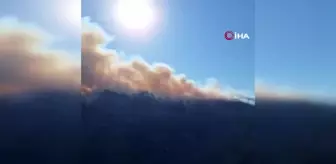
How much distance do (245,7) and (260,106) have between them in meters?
0.54

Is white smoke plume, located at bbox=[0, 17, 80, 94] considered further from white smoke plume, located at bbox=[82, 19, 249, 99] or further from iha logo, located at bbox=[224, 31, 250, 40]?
iha logo, located at bbox=[224, 31, 250, 40]

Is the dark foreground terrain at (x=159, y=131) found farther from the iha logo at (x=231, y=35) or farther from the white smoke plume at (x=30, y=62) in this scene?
the iha logo at (x=231, y=35)

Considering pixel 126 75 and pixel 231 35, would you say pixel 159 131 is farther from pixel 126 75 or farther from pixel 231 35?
pixel 231 35

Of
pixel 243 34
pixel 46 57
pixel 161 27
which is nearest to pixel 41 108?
pixel 46 57

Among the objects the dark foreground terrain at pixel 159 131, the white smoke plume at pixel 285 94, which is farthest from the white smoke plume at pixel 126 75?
the white smoke plume at pixel 285 94

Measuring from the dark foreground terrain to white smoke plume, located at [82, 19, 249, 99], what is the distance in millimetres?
54

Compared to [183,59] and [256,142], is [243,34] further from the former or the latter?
[256,142]

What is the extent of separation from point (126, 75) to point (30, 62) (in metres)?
0.50

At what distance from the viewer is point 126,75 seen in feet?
7.76

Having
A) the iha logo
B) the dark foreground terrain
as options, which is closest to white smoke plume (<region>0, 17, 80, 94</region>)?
the dark foreground terrain

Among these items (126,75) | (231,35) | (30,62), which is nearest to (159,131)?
(126,75)

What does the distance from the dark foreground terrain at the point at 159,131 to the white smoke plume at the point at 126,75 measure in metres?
0.05

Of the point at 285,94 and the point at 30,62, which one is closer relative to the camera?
the point at 30,62

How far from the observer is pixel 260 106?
96.1 inches
